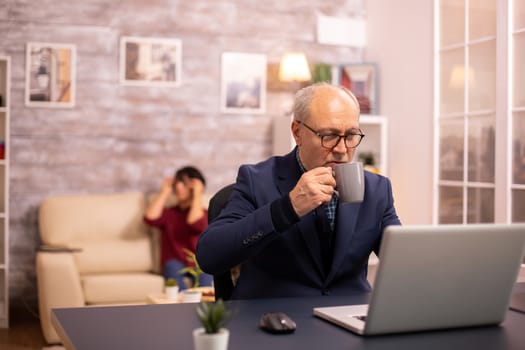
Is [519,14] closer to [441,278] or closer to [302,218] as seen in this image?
[302,218]

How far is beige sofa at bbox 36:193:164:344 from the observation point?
453 centimetres

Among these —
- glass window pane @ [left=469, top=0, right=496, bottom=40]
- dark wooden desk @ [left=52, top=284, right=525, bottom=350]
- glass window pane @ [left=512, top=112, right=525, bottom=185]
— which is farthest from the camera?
glass window pane @ [left=469, top=0, right=496, bottom=40]

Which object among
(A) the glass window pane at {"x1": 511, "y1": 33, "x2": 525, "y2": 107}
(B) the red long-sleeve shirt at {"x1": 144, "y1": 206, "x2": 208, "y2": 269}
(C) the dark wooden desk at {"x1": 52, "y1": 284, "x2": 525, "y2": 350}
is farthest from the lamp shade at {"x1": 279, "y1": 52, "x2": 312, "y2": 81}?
(C) the dark wooden desk at {"x1": 52, "y1": 284, "x2": 525, "y2": 350}

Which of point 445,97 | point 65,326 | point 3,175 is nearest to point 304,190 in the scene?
point 65,326

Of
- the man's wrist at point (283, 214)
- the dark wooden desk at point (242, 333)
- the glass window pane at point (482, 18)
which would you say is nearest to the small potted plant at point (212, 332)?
the dark wooden desk at point (242, 333)

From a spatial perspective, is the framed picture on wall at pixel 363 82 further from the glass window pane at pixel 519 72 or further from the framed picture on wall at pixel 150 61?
the glass window pane at pixel 519 72

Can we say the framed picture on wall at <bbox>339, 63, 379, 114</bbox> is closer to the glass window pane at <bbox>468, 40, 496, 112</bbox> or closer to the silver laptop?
the glass window pane at <bbox>468, 40, 496, 112</bbox>

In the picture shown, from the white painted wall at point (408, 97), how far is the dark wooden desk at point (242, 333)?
11.2ft

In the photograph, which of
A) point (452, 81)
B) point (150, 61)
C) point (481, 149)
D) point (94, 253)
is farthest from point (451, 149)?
point (94, 253)

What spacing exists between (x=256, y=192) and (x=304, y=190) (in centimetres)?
35

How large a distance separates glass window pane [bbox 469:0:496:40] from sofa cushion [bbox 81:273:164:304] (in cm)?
247

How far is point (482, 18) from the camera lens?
14.8 feet

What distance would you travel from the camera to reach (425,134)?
200 inches

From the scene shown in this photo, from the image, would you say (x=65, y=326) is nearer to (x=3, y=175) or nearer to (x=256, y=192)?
(x=256, y=192)
